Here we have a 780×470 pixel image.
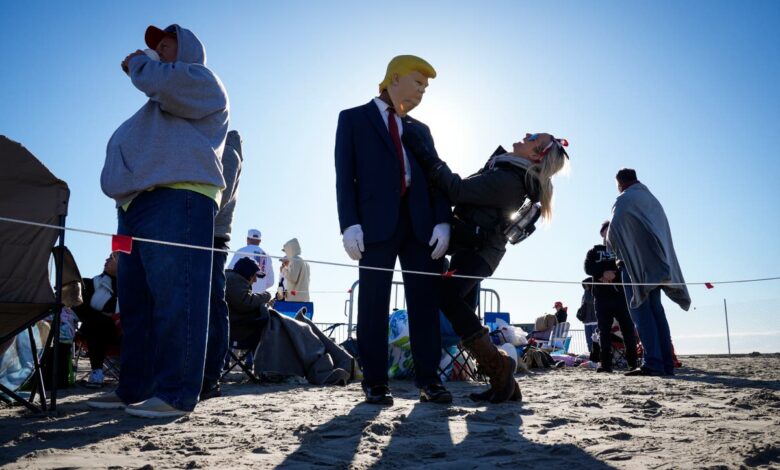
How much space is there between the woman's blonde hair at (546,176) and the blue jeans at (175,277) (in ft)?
6.26

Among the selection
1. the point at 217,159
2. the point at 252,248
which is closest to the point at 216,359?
the point at 217,159

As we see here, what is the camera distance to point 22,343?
3.82 metres

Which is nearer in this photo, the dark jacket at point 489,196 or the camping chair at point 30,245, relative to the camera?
the camping chair at point 30,245

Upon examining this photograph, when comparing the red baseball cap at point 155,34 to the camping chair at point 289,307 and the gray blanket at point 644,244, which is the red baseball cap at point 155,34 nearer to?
the gray blanket at point 644,244

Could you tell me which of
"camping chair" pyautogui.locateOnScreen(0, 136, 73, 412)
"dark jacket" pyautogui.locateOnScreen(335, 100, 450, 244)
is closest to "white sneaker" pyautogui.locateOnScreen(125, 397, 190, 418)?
"camping chair" pyautogui.locateOnScreen(0, 136, 73, 412)

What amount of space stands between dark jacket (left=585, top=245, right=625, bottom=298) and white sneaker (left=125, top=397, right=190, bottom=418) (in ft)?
18.0

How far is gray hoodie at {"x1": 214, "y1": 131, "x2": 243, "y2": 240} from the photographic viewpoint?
3.82 metres

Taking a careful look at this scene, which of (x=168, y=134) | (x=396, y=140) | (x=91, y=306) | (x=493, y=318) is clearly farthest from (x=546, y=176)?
(x=493, y=318)

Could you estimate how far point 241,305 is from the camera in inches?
214

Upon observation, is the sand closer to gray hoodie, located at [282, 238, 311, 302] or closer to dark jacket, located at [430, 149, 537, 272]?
dark jacket, located at [430, 149, 537, 272]

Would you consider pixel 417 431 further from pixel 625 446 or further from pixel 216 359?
pixel 216 359

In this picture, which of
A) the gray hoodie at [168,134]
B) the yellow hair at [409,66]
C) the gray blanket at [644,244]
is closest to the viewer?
the gray hoodie at [168,134]

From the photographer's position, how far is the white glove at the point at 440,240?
3.46m

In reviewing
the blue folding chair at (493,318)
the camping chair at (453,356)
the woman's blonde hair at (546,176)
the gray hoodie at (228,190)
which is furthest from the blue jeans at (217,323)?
the blue folding chair at (493,318)
